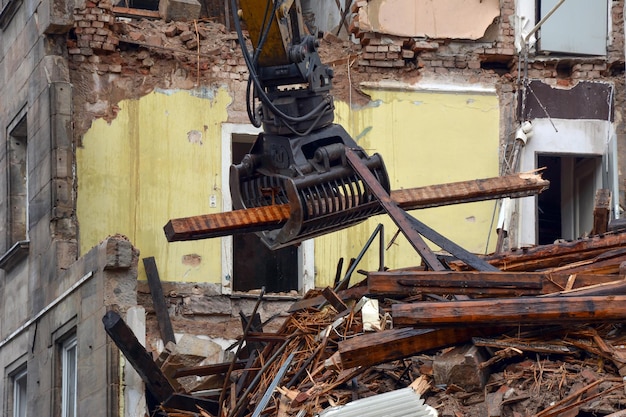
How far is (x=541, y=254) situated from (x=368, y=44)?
702 centimetres

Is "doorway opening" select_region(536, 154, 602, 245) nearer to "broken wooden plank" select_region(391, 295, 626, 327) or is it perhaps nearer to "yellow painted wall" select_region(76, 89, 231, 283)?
"yellow painted wall" select_region(76, 89, 231, 283)

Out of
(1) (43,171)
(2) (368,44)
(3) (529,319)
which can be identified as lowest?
(3) (529,319)

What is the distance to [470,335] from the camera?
12047 millimetres

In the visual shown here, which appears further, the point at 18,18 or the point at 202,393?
the point at 18,18

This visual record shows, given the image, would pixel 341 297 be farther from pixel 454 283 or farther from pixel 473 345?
pixel 473 345

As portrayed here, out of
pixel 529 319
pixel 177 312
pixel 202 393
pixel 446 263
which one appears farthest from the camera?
pixel 177 312

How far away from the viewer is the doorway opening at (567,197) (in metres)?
20.5

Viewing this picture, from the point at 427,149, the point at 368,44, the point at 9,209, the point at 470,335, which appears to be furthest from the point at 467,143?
the point at 470,335

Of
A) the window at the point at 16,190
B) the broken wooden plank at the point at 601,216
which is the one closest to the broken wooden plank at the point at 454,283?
the broken wooden plank at the point at 601,216

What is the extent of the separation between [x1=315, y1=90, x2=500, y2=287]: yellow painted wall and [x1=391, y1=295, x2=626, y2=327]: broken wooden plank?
26.4 feet

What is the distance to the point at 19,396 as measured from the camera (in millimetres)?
→ 19203

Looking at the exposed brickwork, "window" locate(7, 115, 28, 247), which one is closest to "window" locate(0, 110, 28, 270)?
"window" locate(7, 115, 28, 247)

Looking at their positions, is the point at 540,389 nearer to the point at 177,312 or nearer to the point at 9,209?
the point at 177,312

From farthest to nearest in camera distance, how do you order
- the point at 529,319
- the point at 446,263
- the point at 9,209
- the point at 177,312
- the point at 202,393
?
the point at 9,209 < the point at 177,312 < the point at 202,393 < the point at 446,263 < the point at 529,319
